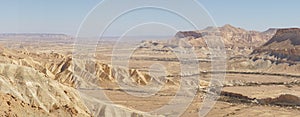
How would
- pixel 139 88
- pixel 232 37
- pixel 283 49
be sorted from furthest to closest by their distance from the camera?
pixel 232 37, pixel 283 49, pixel 139 88

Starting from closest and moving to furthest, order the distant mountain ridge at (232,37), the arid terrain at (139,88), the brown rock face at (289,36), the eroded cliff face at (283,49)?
the arid terrain at (139,88), the eroded cliff face at (283,49), the brown rock face at (289,36), the distant mountain ridge at (232,37)

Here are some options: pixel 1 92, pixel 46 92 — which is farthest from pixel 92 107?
pixel 1 92

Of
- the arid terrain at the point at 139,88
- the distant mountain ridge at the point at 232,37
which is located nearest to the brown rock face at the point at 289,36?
the arid terrain at the point at 139,88

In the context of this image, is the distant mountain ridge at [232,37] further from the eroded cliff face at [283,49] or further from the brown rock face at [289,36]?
the eroded cliff face at [283,49]

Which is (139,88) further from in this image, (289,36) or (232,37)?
(232,37)

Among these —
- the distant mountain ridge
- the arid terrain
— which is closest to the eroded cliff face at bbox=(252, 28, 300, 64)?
the arid terrain

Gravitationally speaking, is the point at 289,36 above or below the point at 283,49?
above

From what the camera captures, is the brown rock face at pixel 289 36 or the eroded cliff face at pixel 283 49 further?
the brown rock face at pixel 289 36

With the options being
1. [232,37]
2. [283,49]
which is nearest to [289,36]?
[283,49]

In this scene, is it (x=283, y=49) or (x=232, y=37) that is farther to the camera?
(x=232, y=37)

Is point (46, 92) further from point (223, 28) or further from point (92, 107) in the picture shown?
point (223, 28)
